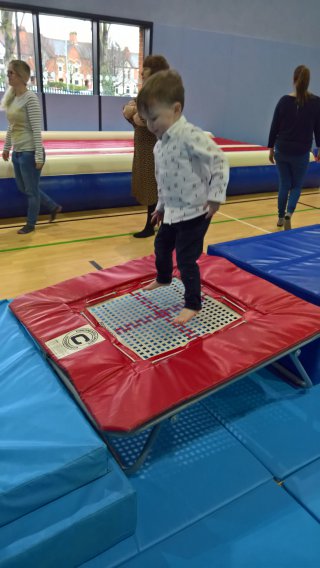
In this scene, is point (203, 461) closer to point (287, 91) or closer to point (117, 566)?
point (117, 566)

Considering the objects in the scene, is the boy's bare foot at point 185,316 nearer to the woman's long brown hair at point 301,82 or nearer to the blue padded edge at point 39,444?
the blue padded edge at point 39,444

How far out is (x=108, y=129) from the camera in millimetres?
7234

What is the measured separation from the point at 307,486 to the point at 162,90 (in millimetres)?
1417

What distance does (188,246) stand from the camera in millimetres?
1748

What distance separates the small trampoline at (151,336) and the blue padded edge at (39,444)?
3.2 inches

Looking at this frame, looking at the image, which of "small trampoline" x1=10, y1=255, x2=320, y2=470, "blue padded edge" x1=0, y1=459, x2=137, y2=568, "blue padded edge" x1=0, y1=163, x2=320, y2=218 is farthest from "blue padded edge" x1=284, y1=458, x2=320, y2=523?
"blue padded edge" x1=0, y1=163, x2=320, y2=218

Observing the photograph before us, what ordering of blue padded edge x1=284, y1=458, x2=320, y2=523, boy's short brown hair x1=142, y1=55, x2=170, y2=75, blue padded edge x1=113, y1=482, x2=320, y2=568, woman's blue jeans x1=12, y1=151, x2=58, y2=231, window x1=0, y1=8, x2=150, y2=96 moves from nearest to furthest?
blue padded edge x1=113, y1=482, x2=320, y2=568
blue padded edge x1=284, y1=458, x2=320, y2=523
boy's short brown hair x1=142, y1=55, x2=170, y2=75
woman's blue jeans x1=12, y1=151, x2=58, y2=231
window x1=0, y1=8, x2=150, y2=96

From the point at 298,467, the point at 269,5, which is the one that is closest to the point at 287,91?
the point at 269,5

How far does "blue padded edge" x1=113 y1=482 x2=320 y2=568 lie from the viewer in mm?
1125

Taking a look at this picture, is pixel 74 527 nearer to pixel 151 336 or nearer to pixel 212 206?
pixel 151 336

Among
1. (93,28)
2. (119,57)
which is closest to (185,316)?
(93,28)

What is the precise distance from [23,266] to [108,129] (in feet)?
16.4

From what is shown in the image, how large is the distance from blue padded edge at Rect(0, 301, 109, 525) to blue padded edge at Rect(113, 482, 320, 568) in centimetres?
27

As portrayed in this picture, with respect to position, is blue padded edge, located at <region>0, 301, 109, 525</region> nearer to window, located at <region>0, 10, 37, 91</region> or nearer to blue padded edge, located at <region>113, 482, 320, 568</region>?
blue padded edge, located at <region>113, 482, 320, 568</region>
